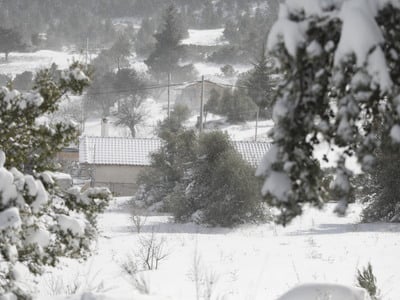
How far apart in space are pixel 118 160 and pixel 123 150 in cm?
136

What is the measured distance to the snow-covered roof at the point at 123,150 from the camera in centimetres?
3522

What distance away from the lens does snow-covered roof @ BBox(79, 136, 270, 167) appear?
35219 millimetres

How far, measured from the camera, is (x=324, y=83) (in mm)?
3918

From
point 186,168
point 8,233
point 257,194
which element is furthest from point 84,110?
point 8,233

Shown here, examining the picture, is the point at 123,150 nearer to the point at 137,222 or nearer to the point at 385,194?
the point at 137,222

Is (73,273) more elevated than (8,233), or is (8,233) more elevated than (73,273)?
(8,233)

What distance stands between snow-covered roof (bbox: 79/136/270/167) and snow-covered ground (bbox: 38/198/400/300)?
17334 mm

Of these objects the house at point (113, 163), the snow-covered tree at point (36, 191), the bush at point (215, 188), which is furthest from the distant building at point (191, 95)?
the snow-covered tree at point (36, 191)

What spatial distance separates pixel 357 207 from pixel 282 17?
25.0m

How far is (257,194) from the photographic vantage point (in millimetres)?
23750

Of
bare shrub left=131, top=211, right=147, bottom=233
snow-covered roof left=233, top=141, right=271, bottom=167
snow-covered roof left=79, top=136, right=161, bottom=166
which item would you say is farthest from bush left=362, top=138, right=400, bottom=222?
snow-covered roof left=79, top=136, right=161, bottom=166

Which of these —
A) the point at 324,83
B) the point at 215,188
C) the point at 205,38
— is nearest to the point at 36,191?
the point at 324,83

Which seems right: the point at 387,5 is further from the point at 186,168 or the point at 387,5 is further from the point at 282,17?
the point at 186,168

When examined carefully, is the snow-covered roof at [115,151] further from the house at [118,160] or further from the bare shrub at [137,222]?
the bare shrub at [137,222]
